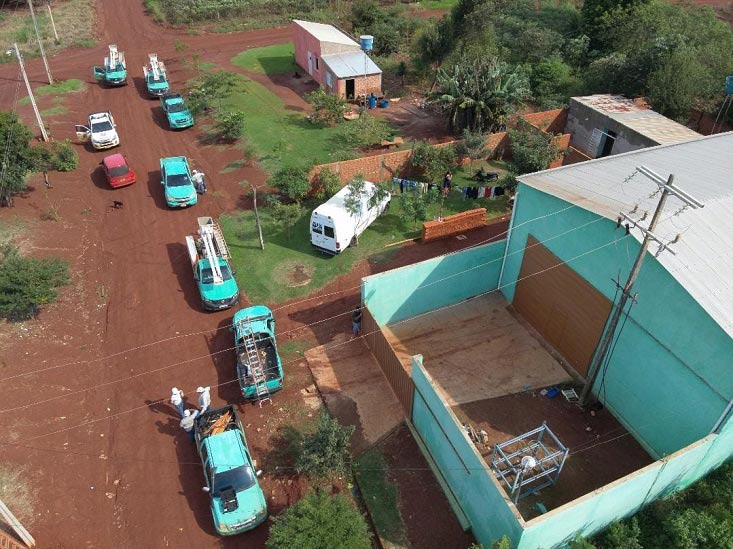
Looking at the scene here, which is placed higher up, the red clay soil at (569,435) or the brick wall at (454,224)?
the brick wall at (454,224)

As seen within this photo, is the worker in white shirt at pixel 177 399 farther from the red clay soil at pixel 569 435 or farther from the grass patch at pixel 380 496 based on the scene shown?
the red clay soil at pixel 569 435

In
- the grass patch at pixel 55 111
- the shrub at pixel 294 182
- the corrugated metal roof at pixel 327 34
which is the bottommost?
the grass patch at pixel 55 111

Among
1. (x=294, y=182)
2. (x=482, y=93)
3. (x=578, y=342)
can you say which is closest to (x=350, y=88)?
(x=482, y=93)

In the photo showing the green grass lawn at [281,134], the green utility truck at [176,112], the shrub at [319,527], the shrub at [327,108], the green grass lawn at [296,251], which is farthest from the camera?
the shrub at [327,108]

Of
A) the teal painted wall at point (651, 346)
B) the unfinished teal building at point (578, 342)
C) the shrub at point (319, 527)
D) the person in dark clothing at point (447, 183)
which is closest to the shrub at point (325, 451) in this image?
the shrub at point (319, 527)

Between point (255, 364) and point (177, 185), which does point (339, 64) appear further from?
point (255, 364)

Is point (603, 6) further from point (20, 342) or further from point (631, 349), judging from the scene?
point (20, 342)

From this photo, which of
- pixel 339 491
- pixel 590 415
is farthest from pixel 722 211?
pixel 339 491
